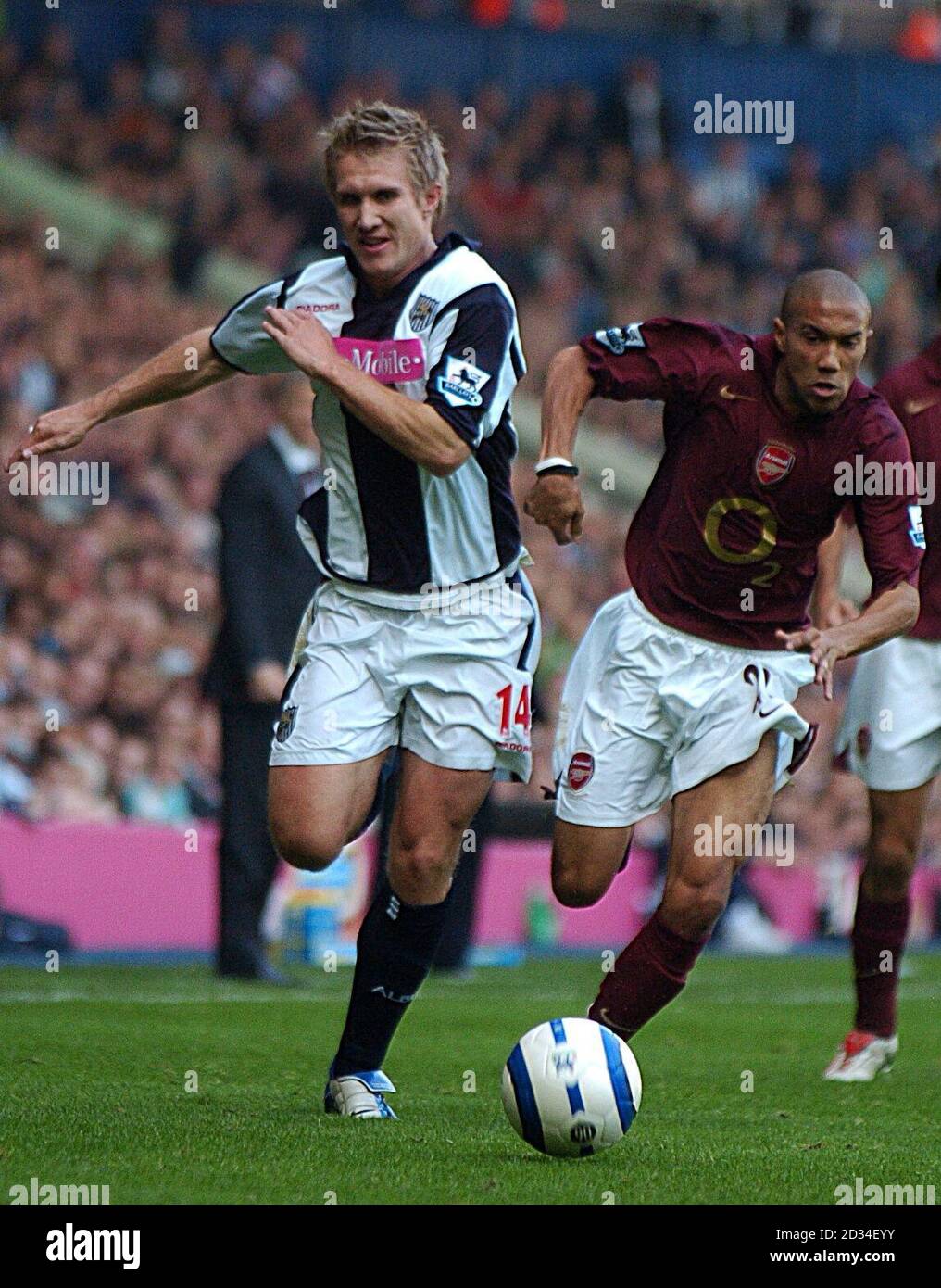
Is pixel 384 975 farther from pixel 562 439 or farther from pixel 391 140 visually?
pixel 391 140

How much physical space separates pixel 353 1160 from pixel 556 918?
8.80 metres

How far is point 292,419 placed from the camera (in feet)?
32.7

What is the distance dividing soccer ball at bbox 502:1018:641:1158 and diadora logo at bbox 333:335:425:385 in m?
1.72

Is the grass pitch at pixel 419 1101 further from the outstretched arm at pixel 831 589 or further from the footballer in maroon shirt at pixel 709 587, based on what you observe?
the outstretched arm at pixel 831 589

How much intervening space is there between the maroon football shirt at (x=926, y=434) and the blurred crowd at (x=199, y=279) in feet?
19.5

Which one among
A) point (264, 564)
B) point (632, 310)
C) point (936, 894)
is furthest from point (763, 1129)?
point (632, 310)

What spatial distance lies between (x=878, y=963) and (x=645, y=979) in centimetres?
161

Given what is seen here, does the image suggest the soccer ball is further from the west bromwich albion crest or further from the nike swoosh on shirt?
the nike swoosh on shirt

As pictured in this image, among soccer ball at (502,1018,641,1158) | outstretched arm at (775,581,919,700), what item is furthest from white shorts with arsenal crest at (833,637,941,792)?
soccer ball at (502,1018,641,1158)

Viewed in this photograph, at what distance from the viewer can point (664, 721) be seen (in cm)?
645

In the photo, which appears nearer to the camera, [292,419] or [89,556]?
[292,419]

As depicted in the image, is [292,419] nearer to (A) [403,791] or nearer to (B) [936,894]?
(A) [403,791]
